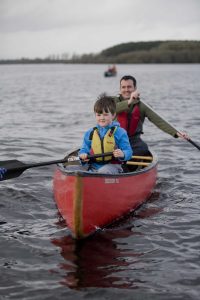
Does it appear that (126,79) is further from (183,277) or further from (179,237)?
(183,277)

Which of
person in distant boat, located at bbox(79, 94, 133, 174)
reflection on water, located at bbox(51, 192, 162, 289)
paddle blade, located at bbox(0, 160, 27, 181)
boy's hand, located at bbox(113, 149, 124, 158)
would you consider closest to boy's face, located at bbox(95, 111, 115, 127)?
person in distant boat, located at bbox(79, 94, 133, 174)

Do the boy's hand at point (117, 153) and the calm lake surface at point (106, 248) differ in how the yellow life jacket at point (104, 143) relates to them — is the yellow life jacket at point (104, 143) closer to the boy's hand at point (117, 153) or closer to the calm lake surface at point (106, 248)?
the boy's hand at point (117, 153)

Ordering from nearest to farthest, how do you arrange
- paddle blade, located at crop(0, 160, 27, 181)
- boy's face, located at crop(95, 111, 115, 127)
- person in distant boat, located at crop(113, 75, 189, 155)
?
1. boy's face, located at crop(95, 111, 115, 127)
2. paddle blade, located at crop(0, 160, 27, 181)
3. person in distant boat, located at crop(113, 75, 189, 155)

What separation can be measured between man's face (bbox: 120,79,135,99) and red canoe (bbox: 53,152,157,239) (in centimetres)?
206

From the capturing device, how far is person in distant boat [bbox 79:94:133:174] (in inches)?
250

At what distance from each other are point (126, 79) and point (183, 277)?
4033mm

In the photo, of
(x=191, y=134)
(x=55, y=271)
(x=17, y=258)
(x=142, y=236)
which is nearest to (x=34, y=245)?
(x=17, y=258)

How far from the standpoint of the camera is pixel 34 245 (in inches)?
230

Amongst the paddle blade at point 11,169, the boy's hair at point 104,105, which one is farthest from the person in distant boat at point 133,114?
the paddle blade at point 11,169

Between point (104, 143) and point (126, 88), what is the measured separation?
210cm

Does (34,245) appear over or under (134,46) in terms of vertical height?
under

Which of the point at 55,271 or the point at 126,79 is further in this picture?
the point at 126,79

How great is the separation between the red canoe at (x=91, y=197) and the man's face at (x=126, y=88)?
2065mm

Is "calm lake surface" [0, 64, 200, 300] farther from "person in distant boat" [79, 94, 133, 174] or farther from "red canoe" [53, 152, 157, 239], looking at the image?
"person in distant boat" [79, 94, 133, 174]
